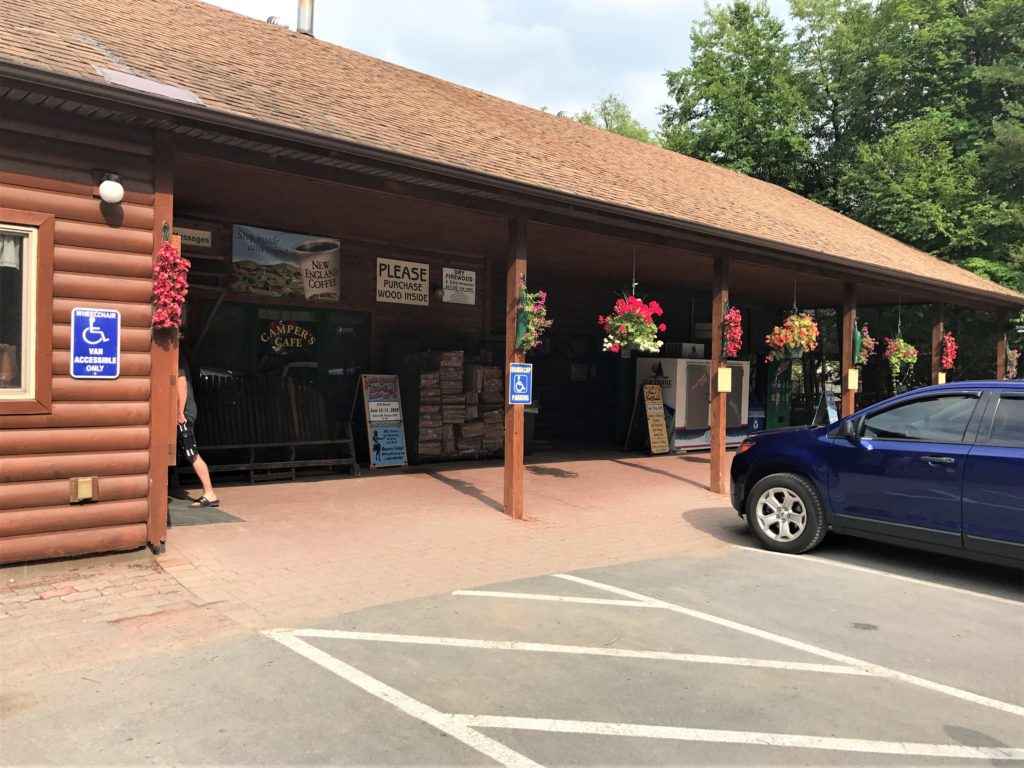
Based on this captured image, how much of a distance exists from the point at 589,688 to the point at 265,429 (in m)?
6.97

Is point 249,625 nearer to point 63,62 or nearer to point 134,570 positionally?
point 134,570

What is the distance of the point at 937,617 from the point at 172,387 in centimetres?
593

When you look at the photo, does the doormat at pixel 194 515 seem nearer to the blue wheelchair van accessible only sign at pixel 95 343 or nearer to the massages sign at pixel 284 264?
the blue wheelchair van accessible only sign at pixel 95 343

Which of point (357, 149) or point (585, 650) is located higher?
point (357, 149)

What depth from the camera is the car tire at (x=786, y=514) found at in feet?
21.2

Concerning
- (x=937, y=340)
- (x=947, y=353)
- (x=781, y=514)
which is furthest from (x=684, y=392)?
(x=781, y=514)

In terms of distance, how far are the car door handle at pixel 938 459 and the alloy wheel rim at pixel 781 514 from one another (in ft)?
3.81

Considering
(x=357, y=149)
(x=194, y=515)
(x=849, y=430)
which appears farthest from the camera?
(x=194, y=515)

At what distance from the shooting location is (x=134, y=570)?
532cm

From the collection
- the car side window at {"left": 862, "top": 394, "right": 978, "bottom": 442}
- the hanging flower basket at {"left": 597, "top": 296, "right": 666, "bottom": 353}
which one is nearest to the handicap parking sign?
the hanging flower basket at {"left": 597, "top": 296, "right": 666, "bottom": 353}

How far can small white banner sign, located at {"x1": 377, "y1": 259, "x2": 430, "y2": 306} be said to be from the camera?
11.1 meters

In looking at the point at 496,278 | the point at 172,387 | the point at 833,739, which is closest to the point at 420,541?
the point at 172,387

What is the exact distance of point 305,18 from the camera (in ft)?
38.8

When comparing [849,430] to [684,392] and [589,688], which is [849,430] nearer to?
[589,688]
